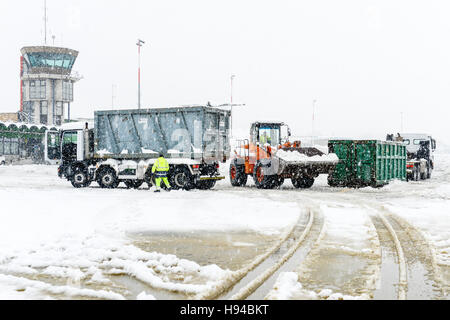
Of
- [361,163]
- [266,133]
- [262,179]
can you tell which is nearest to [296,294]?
[262,179]

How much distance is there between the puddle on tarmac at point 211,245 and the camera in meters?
8.02

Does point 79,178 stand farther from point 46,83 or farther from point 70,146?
point 46,83

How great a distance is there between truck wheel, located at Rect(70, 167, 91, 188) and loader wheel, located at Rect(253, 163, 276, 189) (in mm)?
7122

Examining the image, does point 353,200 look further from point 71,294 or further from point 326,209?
point 71,294

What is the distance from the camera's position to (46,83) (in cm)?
7800

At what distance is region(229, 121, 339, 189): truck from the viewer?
21.1 meters

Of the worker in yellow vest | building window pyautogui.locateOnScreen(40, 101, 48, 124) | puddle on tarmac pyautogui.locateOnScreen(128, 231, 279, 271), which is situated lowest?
puddle on tarmac pyautogui.locateOnScreen(128, 231, 279, 271)

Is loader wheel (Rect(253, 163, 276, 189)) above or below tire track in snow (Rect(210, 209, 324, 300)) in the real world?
above

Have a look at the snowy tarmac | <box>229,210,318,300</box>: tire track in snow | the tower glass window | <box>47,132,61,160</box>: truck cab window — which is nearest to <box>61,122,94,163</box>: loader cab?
<box>47,132,61,160</box>: truck cab window

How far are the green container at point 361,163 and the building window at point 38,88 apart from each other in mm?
63604

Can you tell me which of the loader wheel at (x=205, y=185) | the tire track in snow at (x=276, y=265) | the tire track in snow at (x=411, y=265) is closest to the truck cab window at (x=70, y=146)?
the loader wheel at (x=205, y=185)

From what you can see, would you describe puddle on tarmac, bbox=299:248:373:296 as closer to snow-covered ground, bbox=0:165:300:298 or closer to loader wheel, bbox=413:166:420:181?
snow-covered ground, bbox=0:165:300:298
